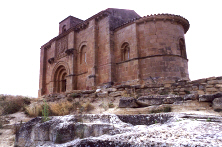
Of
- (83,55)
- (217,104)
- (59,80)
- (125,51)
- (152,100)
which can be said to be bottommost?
(217,104)

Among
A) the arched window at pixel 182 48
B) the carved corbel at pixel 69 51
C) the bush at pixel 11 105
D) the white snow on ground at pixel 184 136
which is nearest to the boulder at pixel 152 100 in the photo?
the white snow on ground at pixel 184 136

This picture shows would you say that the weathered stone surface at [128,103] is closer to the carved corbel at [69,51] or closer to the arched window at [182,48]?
the arched window at [182,48]

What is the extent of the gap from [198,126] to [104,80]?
11670mm

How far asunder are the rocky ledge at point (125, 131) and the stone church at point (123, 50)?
8521mm

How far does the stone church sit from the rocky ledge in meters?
8.52

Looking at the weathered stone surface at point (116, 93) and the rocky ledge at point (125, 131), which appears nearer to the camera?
the rocky ledge at point (125, 131)

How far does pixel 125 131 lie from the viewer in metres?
2.49

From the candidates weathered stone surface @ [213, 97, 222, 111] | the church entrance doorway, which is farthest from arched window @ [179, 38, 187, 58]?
the church entrance doorway

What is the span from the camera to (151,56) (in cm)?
1223

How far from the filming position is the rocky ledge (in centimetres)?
187

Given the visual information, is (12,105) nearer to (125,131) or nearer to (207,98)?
(125,131)

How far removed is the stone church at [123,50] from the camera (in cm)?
1217

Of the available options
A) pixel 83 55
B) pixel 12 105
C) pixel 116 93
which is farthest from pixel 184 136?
pixel 83 55

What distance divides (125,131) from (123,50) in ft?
38.3
